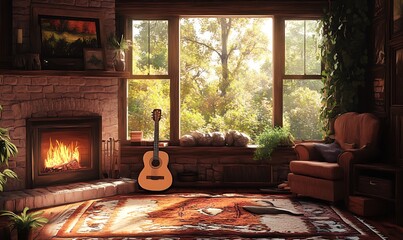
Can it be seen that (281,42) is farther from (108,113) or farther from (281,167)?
(108,113)

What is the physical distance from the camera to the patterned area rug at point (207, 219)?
459cm

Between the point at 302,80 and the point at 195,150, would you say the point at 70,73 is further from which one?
the point at 302,80

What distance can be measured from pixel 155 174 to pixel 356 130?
2.51 metres

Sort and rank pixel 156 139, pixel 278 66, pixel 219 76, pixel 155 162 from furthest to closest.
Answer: pixel 219 76 < pixel 278 66 < pixel 156 139 < pixel 155 162

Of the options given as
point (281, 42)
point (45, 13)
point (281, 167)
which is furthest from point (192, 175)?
point (45, 13)

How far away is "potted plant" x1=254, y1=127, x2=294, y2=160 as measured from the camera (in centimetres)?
709

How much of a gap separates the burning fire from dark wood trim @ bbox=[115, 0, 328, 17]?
6.60 feet

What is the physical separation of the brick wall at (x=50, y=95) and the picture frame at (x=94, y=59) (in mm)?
145

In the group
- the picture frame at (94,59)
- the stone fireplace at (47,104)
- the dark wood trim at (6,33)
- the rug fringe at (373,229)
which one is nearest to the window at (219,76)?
the stone fireplace at (47,104)

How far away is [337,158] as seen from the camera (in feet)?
19.5

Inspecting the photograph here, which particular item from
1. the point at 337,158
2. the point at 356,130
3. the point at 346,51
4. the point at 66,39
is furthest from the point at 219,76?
the point at 337,158

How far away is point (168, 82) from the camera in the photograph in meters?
7.55

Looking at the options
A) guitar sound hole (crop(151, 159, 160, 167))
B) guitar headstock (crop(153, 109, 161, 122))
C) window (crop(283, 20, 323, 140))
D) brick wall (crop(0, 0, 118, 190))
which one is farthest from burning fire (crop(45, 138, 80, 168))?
window (crop(283, 20, 323, 140))

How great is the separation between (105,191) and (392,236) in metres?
3.41
